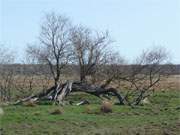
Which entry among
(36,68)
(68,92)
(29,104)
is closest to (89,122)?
(29,104)

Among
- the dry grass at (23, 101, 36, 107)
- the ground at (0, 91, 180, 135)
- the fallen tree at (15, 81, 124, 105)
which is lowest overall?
the ground at (0, 91, 180, 135)

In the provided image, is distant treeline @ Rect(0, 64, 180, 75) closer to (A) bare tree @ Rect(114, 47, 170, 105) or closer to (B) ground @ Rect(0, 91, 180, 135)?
(A) bare tree @ Rect(114, 47, 170, 105)

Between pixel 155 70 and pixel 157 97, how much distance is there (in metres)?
3.03

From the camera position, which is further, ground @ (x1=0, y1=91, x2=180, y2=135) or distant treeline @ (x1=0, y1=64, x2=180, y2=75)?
distant treeline @ (x1=0, y1=64, x2=180, y2=75)

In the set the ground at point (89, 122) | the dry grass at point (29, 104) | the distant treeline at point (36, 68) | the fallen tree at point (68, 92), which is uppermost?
the distant treeline at point (36, 68)

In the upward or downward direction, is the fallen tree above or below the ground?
above

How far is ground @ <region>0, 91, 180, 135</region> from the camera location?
524 inches

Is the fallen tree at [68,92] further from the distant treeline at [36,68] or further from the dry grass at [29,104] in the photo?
the distant treeline at [36,68]

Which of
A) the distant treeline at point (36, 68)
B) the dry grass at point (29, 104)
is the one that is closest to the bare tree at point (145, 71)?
the distant treeline at point (36, 68)

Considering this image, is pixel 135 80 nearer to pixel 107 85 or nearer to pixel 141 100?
pixel 107 85

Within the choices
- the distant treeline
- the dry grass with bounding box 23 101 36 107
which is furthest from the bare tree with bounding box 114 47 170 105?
the dry grass with bounding box 23 101 36 107

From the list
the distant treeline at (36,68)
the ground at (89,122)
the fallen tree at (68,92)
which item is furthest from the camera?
the distant treeline at (36,68)

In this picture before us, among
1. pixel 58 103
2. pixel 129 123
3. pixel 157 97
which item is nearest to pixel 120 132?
pixel 129 123

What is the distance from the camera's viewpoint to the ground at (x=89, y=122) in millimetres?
13312
